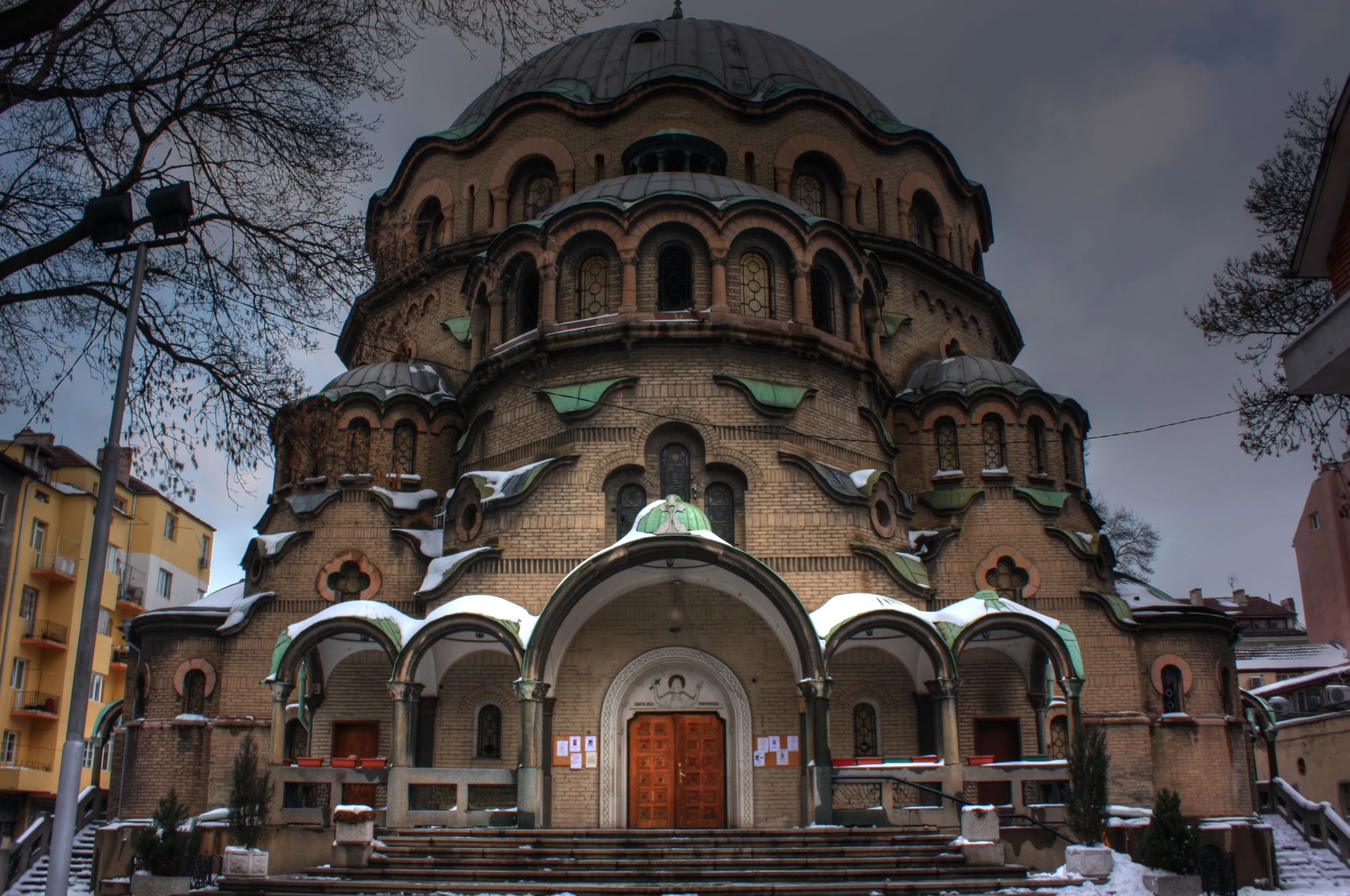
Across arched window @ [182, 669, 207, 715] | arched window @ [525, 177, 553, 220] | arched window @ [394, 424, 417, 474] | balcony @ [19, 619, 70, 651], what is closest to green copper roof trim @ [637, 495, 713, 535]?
arched window @ [394, 424, 417, 474]

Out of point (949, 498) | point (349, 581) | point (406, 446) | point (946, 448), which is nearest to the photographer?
point (349, 581)

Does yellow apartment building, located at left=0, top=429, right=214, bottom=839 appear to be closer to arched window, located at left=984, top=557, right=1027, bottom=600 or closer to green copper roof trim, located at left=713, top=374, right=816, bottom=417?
green copper roof trim, located at left=713, top=374, right=816, bottom=417

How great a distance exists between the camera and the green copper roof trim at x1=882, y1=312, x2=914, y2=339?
2431cm

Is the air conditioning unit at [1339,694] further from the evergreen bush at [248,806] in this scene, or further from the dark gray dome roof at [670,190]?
the evergreen bush at [248,806]

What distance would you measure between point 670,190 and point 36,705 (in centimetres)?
2125

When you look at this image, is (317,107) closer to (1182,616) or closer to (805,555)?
(805,555)

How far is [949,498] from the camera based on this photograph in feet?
73.3

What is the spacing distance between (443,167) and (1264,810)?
20.8 meters

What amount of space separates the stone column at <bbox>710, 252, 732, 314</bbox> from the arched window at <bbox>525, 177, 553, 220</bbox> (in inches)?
253

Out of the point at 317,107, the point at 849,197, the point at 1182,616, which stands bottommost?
the point at 1182,616

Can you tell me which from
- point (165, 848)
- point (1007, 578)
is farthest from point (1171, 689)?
point (165, 848)

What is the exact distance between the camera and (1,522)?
2961 centimetres

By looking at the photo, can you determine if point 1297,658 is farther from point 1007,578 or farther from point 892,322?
point 1007,578

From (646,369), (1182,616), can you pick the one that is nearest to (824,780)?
(646,369)
